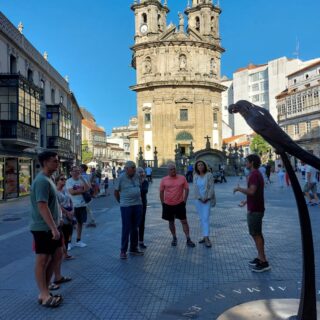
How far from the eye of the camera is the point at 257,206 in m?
5.83

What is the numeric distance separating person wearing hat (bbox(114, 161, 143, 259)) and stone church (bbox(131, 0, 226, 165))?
150 feet

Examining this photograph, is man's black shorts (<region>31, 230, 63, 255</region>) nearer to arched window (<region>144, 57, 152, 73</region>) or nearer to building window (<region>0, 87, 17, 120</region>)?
building window (<region>0, 87, 17, 120</region>)

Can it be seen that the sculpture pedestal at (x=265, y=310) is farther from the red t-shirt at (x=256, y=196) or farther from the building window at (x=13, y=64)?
the building window at (x=13, y=64)

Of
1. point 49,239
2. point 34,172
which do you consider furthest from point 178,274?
point 34,172

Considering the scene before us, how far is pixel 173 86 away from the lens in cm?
5353

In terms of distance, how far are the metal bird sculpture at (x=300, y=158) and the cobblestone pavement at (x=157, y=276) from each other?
912 millimetres

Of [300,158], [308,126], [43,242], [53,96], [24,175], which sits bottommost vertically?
[43,242]

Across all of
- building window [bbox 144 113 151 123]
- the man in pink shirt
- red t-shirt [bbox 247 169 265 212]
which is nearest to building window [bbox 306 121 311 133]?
building window [bbox 144 113 151 123]

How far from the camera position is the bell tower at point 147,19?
5519cm

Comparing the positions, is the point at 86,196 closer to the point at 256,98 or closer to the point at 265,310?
the point at 265,310

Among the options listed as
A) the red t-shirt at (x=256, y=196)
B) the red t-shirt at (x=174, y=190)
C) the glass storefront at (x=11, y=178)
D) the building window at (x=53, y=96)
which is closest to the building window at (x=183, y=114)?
the building window at (x=53, y=96)

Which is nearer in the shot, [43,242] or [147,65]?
[43,242]

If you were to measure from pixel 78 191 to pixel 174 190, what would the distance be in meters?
1.94

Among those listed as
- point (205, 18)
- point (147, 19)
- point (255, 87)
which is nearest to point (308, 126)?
point (205, 18)
